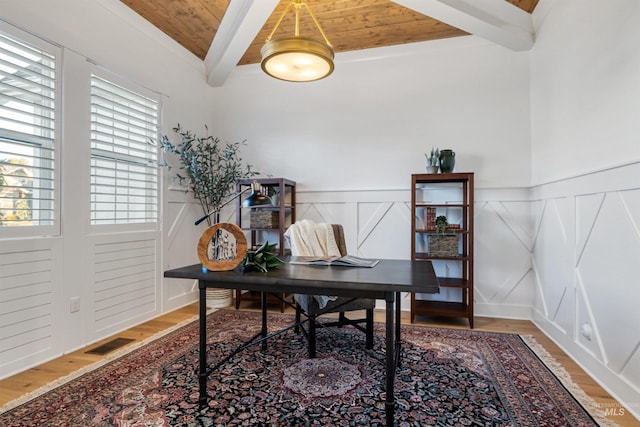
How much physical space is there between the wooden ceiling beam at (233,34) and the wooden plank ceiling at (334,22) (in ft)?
0.30

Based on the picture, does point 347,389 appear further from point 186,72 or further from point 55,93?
point 186,72

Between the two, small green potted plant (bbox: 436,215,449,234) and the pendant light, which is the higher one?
the pendant light

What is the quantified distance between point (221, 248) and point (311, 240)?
969 millimetres

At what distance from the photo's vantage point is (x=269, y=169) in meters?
4.14

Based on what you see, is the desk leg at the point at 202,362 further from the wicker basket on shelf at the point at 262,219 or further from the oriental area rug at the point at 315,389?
the wicker basket on shelf at the point at 262,219

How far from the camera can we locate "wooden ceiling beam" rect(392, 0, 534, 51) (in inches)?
111

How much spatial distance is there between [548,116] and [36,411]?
4052 mm

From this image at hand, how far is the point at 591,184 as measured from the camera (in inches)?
85.8

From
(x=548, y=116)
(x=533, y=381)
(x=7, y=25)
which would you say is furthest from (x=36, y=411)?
(x=548, y=116)

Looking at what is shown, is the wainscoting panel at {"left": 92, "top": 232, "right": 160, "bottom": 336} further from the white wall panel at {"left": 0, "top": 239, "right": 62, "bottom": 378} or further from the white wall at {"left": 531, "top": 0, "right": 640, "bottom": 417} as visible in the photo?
the white wall at {"left": 531, "top": 0, "right": 640, "bottom": 417}

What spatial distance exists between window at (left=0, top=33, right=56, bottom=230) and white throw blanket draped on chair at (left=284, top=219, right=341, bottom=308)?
1.74 metres

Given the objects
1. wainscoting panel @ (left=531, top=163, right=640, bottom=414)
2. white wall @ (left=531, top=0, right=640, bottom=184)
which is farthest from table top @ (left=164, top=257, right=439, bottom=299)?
white wall @ (left=531, top=0, right=640, bottom=184)

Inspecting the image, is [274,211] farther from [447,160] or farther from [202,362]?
[202,362]

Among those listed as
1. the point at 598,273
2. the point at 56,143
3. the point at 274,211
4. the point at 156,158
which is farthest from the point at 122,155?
the point at 598,273
